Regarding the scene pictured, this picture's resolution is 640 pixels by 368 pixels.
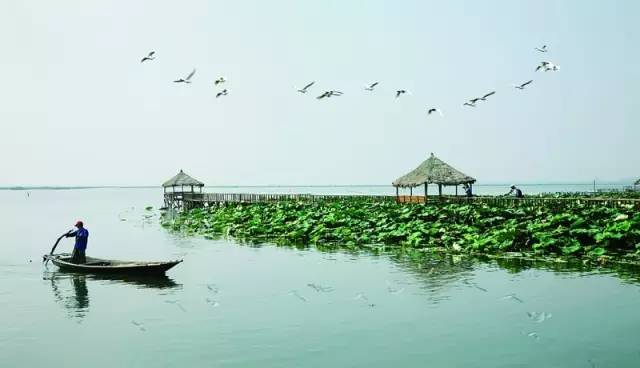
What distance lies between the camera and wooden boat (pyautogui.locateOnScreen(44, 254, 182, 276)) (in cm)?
1911

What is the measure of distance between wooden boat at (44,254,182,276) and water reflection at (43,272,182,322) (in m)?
0.19

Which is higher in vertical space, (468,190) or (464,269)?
(468,190)

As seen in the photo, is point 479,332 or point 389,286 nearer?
point 479,332

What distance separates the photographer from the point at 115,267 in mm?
19641

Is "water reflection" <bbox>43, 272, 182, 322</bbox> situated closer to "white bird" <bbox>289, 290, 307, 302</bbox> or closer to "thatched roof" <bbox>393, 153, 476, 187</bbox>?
"white bird" <bbox>289, 290, 307, 302</bbox>

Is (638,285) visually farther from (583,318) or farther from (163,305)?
(163,305)

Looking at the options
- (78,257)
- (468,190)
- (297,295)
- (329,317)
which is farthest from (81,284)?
(468,190)

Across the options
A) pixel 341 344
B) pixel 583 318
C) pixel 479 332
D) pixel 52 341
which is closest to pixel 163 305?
pixel 52 341

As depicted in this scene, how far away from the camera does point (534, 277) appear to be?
17.9m

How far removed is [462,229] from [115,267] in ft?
44.6

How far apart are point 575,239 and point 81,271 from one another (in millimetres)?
16955

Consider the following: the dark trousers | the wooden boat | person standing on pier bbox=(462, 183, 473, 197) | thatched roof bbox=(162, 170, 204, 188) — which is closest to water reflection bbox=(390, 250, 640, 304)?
the wooden boat

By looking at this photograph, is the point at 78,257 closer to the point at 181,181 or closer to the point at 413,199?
the point at 413,199

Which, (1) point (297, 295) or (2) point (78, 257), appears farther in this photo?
(2) point (78, 257)
